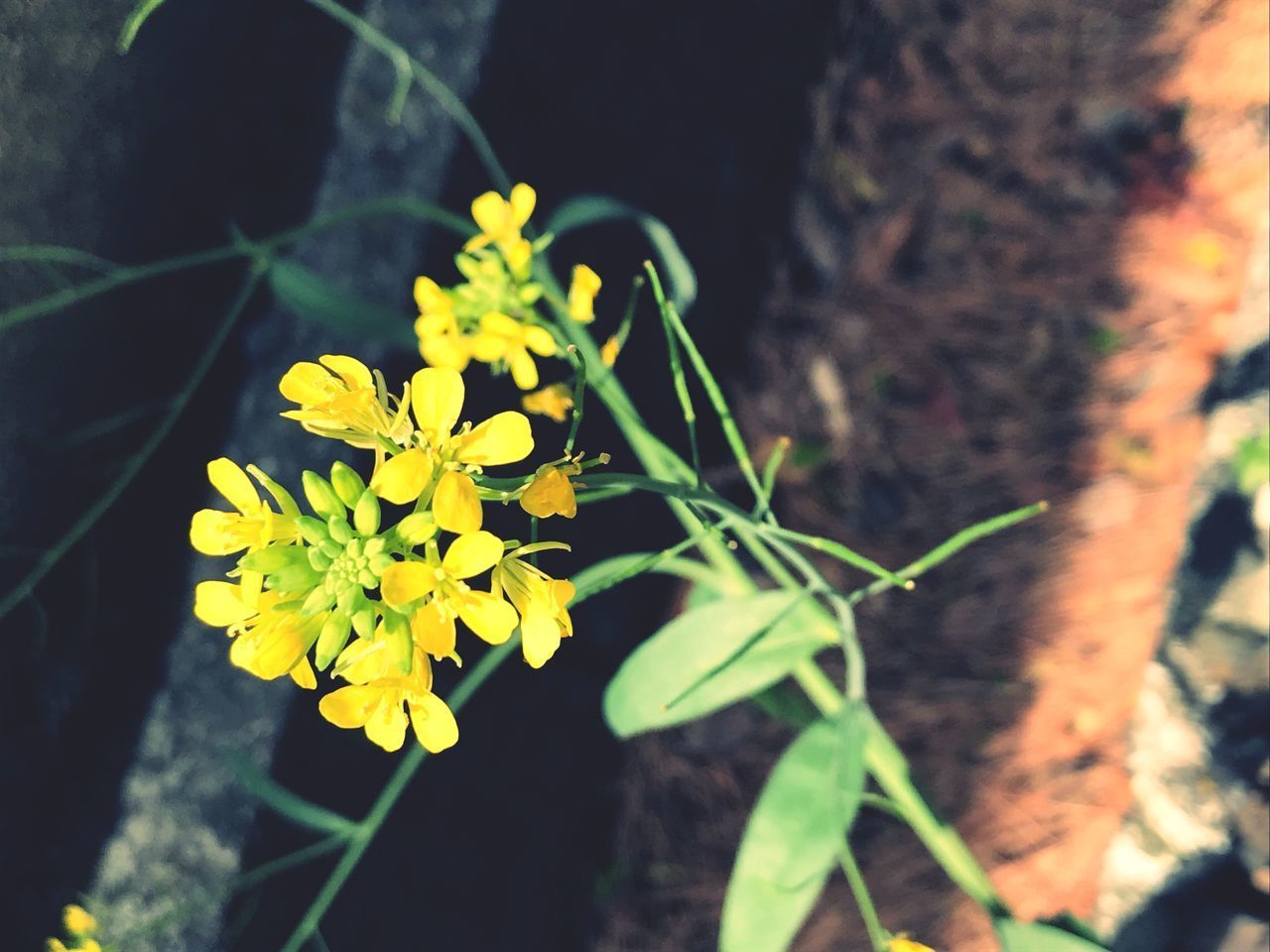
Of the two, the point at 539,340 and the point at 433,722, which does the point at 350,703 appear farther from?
the point at 539,340

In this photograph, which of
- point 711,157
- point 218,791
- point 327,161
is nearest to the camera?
point 218,791

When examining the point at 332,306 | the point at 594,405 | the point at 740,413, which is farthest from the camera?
the point at 740,413

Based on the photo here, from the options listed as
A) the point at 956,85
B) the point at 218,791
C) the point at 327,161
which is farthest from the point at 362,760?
the point at 956,85

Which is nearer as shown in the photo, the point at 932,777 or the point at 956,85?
the point at 932,777

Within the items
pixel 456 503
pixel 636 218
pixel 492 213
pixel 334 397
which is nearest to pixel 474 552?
pixel 456 503

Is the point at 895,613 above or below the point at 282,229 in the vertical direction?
below

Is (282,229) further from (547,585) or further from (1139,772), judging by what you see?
(1139,772)

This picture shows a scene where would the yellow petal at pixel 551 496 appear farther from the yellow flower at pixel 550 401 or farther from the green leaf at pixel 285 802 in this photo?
the green leaf at pixel 285 802
